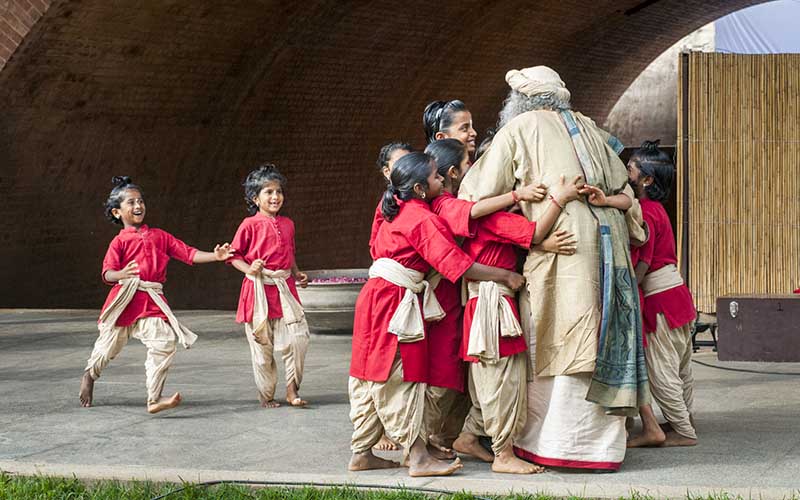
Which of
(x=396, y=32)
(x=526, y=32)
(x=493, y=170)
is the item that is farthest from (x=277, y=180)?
(x=526, y=32)

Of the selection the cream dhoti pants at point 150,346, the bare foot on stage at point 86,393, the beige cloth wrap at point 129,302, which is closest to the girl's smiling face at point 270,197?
the beige cloth wrap at point 129,302

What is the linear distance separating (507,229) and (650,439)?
4.00ft

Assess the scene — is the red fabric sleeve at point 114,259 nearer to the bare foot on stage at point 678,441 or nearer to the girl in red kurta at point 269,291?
the girl in red kurta at point 269,291

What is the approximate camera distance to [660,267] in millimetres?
5238

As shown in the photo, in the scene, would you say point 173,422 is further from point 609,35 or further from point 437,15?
point 609,35

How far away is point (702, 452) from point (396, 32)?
11145mm

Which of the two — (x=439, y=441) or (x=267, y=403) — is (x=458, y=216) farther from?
(x=267, y=403)

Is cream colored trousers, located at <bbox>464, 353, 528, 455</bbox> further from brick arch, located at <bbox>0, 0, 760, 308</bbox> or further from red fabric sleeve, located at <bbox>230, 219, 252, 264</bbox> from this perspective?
brick arch, located at <bbox>0, 0, 760, 308</bbox>

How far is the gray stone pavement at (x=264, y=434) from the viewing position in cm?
438

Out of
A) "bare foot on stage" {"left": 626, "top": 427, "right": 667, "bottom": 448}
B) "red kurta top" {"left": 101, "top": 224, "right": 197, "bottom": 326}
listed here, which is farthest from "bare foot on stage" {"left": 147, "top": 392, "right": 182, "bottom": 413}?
"bare foot on stage" {"left": 626, "top": 427, "right": 667, "bottom": 448}

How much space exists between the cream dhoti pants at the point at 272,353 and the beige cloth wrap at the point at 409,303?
1541 mm

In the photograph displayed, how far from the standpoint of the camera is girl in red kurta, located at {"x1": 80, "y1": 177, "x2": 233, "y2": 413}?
238 inches

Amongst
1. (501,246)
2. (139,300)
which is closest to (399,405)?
(501,246)

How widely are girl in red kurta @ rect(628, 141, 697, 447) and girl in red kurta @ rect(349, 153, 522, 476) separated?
88 cm
